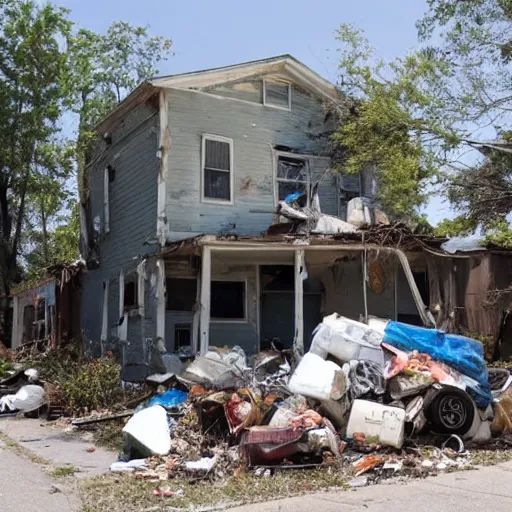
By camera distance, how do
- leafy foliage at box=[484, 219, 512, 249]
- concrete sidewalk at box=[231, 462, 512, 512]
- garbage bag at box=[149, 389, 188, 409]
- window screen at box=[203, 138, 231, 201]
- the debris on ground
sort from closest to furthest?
concrete sidewalk at box=[231, 462, 512, 512] → the debris on ground → garbage bag at box=[149, 389, 188, 409] → leafy foliage at box=[484, 219, 512, 249] → window screen at box=[203, 138, 231, 201]

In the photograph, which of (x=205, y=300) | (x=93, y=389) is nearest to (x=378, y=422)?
(x=205, y=300)

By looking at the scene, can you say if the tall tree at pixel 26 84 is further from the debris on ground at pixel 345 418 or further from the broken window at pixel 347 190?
the debris on ground at pixel 345 418

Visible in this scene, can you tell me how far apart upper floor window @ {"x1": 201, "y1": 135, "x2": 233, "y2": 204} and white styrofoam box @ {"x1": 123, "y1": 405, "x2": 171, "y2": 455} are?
6.62 metres

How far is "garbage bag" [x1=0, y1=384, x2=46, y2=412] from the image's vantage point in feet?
42.0

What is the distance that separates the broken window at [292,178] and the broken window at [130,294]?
3.89 metres

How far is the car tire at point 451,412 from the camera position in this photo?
8406 millimetres

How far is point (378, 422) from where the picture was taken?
817cm

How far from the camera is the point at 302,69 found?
50.7 feet

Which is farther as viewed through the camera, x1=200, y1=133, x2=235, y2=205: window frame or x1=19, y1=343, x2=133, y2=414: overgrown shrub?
x1=200, y1=133, x2=235, y2=205: window frame

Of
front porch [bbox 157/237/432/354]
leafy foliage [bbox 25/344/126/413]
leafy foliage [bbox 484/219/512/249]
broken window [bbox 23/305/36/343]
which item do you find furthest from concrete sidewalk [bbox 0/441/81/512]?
broken window [bbox 23/305/36/343]

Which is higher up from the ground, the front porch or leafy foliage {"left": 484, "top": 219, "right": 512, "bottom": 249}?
leafy foliage {"left": 484, "top": 219, "right": 512, "bottom": 249}

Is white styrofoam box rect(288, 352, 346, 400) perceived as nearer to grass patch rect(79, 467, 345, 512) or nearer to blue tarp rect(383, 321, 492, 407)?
blue tarp rect(383, 321, 492, 407)

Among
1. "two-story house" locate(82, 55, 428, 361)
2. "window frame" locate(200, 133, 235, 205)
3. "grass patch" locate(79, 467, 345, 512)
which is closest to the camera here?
"grass patch" locate(79, 467, 345, 512)

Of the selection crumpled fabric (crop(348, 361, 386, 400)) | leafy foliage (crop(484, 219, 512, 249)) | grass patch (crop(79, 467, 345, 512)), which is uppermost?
leafy foliage (crop(484, 219, 512, 249))
